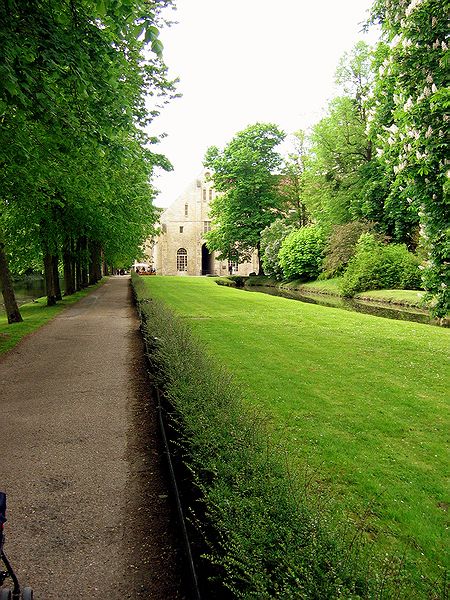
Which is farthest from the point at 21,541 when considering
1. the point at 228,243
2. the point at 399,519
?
the point at 228,243

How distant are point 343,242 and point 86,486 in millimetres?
35229

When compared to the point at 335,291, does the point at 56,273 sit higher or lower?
higher

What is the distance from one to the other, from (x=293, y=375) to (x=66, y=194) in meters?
10.3

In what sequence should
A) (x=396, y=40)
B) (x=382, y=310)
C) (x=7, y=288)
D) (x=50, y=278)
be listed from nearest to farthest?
(x=396, y=40) < (x=7, y=288) < (x=50, y=278) < (x=382, y=310)

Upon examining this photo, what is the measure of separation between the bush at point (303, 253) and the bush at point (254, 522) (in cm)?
3991

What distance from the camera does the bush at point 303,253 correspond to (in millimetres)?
44438

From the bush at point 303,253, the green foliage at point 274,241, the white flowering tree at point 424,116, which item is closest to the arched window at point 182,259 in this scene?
the green foliage at point 274,241

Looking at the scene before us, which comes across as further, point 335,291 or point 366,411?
point 335,291

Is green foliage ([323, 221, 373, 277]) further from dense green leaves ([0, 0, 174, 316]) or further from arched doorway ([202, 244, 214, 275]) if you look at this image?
arched doorway ([202, 244, 214, 275])

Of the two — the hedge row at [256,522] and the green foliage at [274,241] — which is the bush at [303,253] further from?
the hedge row at [256,522]

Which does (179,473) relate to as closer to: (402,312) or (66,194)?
(66,194)

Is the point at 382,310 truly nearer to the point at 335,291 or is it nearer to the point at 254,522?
the point at 335,291

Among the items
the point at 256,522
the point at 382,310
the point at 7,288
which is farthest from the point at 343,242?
the point at 256,522

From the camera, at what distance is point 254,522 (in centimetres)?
290
